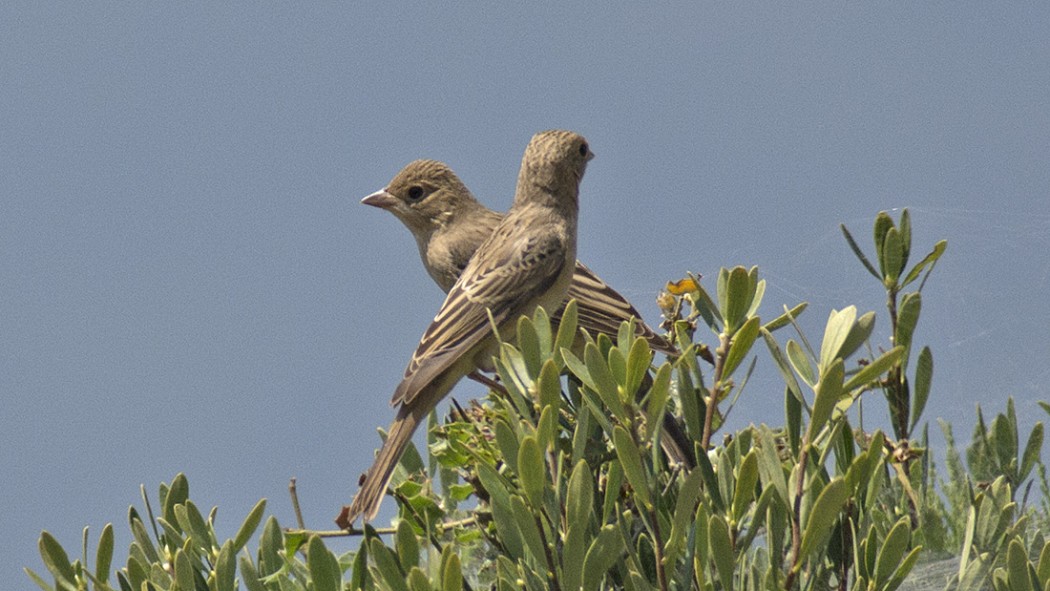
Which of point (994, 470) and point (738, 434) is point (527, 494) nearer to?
point (738, 434)

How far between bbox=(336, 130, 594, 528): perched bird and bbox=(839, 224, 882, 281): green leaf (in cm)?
116

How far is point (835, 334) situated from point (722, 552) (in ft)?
1.34

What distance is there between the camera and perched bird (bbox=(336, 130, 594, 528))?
3980 millimetres

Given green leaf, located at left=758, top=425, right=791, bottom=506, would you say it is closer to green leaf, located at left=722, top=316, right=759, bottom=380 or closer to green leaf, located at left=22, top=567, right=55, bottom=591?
green leaf, located at left=722, top=316, right=759, bottom=380

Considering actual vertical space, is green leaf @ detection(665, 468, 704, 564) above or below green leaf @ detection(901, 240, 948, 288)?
below

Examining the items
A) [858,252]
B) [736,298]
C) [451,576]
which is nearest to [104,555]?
[451,576]

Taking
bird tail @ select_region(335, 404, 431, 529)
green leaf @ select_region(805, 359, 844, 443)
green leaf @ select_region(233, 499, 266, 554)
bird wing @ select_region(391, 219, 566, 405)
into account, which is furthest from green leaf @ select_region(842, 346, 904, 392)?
bird wing @ select_region(391, 219, 566, 405)

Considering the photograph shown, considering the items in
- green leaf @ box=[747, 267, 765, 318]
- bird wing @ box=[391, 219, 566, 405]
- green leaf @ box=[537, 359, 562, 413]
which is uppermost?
bird wing @ box=[391, 219, 566, 405]

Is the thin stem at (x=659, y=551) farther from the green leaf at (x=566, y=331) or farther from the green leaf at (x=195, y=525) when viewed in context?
the green leaf at (x=195, y=525)

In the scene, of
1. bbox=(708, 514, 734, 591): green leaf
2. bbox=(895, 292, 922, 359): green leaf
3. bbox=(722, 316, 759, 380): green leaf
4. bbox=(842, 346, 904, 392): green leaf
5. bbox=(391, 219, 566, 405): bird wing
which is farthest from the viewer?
bbox=(391, 219, 566, 405): bird wing

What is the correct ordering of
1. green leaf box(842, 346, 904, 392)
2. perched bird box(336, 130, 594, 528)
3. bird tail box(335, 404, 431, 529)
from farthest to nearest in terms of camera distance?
perched bird box(336, 130, 594, 528), bird tail box(335, 404, 431, 529), green leaf box(842, 346, 904, 392)

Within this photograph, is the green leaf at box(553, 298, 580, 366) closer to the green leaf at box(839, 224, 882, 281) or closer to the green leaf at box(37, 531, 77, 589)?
the green leaf at box(839, 224, 882, 281)

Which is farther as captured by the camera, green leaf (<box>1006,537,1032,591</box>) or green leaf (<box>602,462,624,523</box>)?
green leaf (<box>602,462,624,523</box>)

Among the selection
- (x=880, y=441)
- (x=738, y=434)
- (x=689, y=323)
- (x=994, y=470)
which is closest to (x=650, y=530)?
(x=738, y=434)
